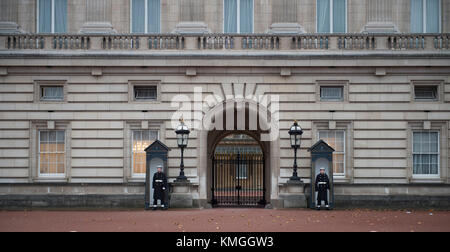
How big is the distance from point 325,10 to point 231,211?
29.9ft

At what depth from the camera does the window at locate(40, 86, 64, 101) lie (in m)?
23.3

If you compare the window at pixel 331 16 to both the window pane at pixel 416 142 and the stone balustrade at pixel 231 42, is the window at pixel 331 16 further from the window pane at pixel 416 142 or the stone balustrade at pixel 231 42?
the window pane at pixel 416 142

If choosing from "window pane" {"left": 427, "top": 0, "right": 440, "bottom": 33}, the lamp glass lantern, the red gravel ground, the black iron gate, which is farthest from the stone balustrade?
the red gravel ground

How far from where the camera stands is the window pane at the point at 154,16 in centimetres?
2383

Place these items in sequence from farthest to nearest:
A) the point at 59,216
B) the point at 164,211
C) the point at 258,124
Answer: the point at 258,124 → the point at 164,211 → the point at 59,216

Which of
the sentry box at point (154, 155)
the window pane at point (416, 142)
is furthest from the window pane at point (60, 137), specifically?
the window pane at point (416, 142)

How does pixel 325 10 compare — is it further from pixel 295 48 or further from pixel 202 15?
pixel 202 15

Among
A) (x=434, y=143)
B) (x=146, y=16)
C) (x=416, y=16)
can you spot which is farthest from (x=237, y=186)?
(x=416, y=16)

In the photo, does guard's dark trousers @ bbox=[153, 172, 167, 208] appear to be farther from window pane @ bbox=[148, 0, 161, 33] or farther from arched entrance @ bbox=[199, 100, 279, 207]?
window pane @ bbox=[148, 0, 161, 33]

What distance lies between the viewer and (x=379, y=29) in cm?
2294

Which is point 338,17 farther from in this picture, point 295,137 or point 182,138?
point 182,138

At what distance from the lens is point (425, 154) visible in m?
23.0

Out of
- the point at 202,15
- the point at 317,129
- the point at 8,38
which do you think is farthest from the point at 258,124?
the point at 8,38

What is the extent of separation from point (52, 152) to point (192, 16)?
7.83 meters
